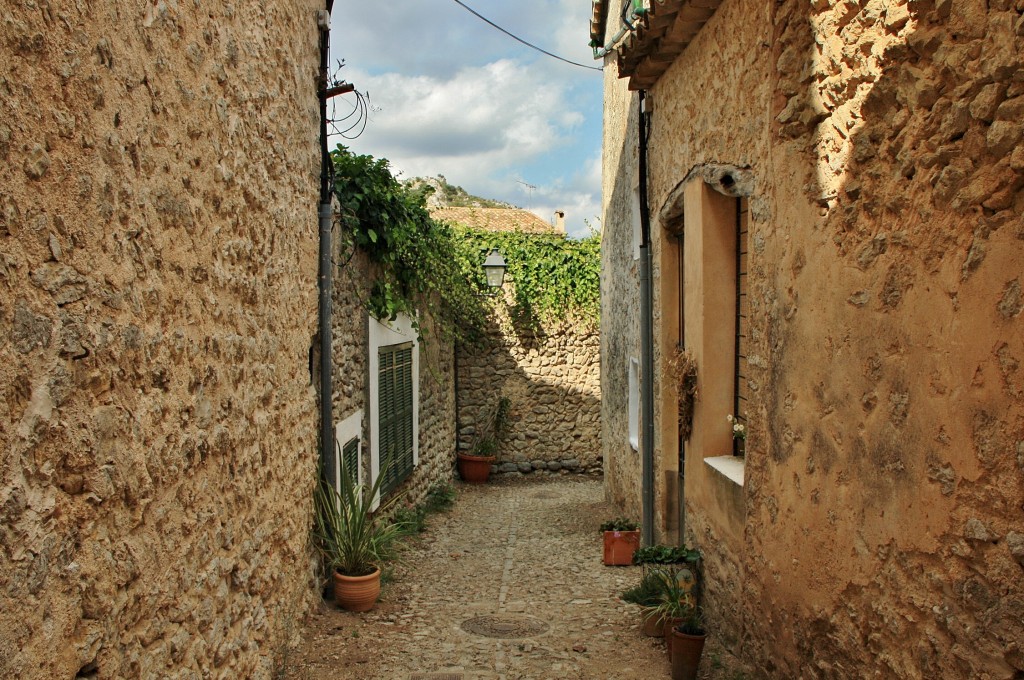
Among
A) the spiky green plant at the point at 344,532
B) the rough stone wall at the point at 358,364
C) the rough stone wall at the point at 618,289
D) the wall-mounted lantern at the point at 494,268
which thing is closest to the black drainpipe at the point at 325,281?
the spiky green plant at the point at 344,532

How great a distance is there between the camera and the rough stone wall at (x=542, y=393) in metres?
13.1

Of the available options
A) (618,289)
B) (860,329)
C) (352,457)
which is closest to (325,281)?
(352,457)

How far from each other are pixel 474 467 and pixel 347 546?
6.99m

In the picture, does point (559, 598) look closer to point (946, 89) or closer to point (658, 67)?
point (658, 67)

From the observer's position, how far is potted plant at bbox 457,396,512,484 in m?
12.4

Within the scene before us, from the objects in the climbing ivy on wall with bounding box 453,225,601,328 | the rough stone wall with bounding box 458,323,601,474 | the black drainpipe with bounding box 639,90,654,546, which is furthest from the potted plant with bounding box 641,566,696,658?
the climbing ivy on wall with bounding box 453,225,601,328

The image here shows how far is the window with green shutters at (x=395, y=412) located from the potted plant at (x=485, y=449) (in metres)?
3.66

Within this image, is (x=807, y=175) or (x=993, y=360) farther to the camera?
(x=807, y=175)

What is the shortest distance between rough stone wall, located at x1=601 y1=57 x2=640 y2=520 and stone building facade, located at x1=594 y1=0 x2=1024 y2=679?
2.62m

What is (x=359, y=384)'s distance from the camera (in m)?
6.75

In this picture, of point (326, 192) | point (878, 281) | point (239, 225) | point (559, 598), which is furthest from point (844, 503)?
point (326, 192)

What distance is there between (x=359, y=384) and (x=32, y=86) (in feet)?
15.7

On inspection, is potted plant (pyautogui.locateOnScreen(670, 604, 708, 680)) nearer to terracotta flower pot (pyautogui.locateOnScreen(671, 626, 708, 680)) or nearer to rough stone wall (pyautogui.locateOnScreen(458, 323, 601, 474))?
terracotta flower pot (pyautogui.locateOnScreen(671, 626, 708, 680))

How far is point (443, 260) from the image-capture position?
10188mm
